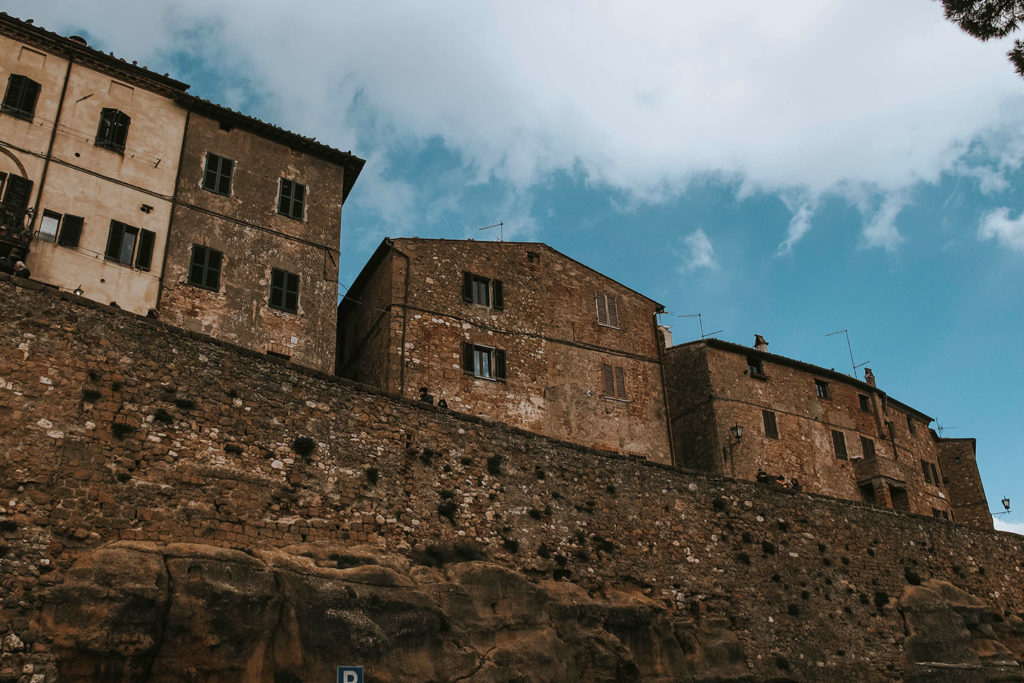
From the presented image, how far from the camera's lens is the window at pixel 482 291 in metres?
33.1

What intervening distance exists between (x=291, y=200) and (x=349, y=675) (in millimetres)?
19548

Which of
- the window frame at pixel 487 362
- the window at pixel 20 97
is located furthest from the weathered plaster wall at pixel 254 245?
the window frame at pixel 487 362

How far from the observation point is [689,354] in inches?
1468

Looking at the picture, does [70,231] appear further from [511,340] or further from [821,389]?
[821,389]

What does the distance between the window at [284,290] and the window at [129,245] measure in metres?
3.67

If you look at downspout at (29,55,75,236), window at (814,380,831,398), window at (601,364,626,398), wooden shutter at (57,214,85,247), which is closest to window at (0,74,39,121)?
downspout at (29,55,75,236)

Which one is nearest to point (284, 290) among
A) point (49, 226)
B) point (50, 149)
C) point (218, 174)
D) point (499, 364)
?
point (218, 174)

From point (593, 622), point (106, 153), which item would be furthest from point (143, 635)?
point (106, 153)

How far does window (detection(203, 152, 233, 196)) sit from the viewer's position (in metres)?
28.0

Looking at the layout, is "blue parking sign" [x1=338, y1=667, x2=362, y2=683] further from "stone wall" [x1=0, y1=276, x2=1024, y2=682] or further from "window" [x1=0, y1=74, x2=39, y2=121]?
"window" [x1=0, y1=74, x2=39, y2=121]

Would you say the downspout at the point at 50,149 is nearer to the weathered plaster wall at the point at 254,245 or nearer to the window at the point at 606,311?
the weathered plaster wall at the point at 254,245

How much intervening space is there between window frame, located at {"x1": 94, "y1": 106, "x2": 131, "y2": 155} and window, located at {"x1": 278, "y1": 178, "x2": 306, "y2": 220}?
16.4 ft

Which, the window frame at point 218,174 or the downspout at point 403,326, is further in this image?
the downspout at point 403,326

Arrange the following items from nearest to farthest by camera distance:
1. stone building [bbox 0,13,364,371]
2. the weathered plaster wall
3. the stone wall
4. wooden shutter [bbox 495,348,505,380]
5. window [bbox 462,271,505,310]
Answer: the stone wall
stone building [bbox 0,13,364,371]
the weathered plaster wall
wooden shutter [bbox 495,348,505,380]
window [bbox 462,271,505,310]
